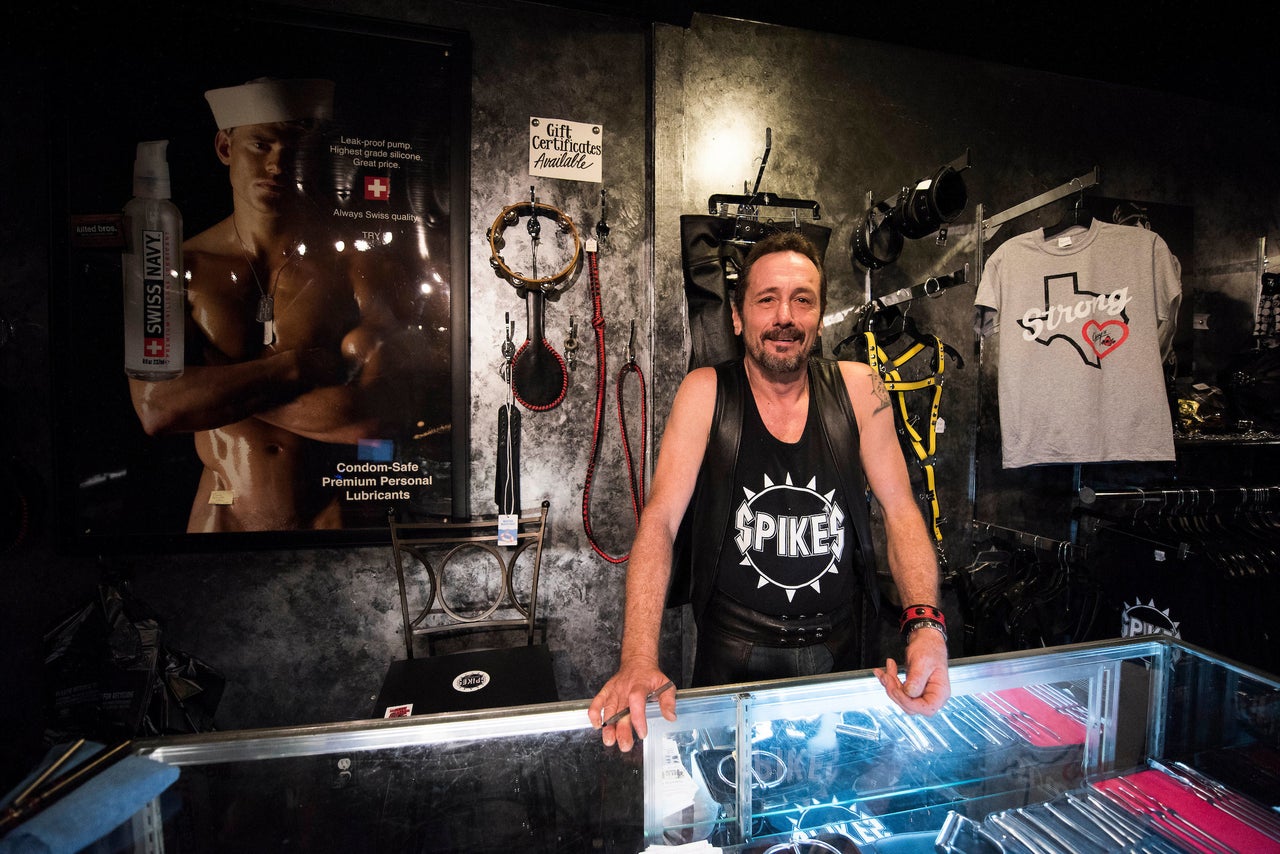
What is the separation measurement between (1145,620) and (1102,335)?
137cm

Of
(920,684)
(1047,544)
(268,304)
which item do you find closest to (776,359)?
(920,684)

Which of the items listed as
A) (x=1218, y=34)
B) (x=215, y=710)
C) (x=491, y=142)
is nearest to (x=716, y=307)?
(x=491, y=142)

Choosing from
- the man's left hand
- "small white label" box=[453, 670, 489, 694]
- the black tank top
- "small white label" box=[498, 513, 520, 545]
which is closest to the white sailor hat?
"small white label" box=[498, 513, 520, 545]

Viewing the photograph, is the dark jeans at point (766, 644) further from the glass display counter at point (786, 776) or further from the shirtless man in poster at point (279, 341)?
the shirtless man in poster at point (279, 341)

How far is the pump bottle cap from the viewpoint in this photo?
2244mm

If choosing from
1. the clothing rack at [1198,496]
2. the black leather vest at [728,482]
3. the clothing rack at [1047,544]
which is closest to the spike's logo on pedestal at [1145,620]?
the clothing rack at [1047,544]

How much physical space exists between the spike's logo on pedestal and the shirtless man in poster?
3522 mm

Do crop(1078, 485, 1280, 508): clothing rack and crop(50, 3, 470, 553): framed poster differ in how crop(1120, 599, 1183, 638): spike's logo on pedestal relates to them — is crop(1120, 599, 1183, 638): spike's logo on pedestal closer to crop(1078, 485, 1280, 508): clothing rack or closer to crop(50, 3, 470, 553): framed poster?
crop(1078, 485, 1280, 508): clothing rack

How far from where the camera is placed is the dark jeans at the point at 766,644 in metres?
1.64

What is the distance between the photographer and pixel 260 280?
7.75 feet

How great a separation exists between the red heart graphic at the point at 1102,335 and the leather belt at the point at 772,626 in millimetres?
2119

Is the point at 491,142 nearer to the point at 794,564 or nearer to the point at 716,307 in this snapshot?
the point at 716,307

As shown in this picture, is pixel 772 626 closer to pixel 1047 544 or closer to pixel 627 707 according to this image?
pixel 627 707

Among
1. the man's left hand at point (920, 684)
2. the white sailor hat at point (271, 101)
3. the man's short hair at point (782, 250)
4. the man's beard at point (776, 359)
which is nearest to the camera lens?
the man's left hand at point (920, 684)
